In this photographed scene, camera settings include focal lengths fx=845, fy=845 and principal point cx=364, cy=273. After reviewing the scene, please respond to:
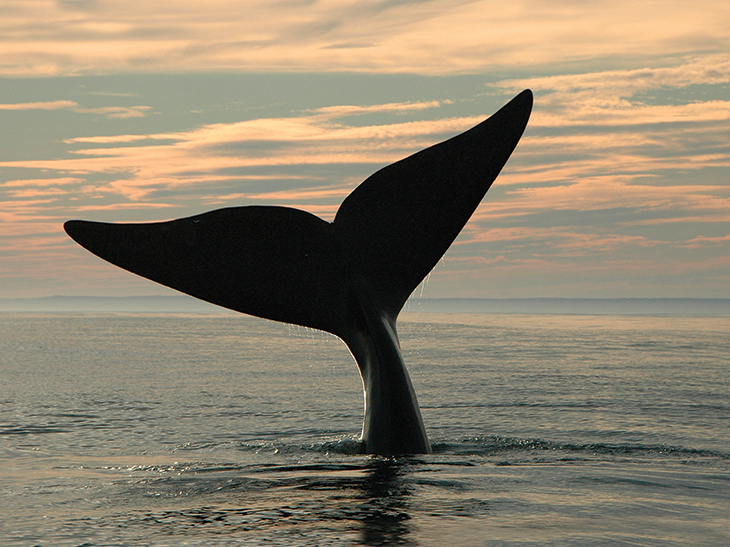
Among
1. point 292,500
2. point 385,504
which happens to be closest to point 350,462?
point 292,500

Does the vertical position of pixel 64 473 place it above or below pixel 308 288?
below

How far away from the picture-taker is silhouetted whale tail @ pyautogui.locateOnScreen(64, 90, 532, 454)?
7.06 metres

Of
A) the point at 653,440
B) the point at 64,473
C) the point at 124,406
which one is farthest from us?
the point at 124,406

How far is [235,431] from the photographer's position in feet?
33.1

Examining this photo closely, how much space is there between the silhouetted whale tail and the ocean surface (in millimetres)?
726

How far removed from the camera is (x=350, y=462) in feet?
24.1

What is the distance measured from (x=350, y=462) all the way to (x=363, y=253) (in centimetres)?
184

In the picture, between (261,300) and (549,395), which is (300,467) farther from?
(549,395)

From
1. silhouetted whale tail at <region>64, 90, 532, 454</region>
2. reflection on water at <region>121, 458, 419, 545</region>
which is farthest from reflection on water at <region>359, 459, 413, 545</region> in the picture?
silhouetted whale tail at <region>64, 90, 532, 454</region>

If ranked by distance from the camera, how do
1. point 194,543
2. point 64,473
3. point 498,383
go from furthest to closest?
point 498,383 → point 64,473 → point 194,543

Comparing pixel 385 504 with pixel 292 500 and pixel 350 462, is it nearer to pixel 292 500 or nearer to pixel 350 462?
pixel 292 500

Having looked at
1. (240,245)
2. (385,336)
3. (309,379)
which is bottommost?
(309,379)

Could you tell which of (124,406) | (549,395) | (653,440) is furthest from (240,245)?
(549,395)

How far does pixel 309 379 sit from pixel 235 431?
7408 millimetres
